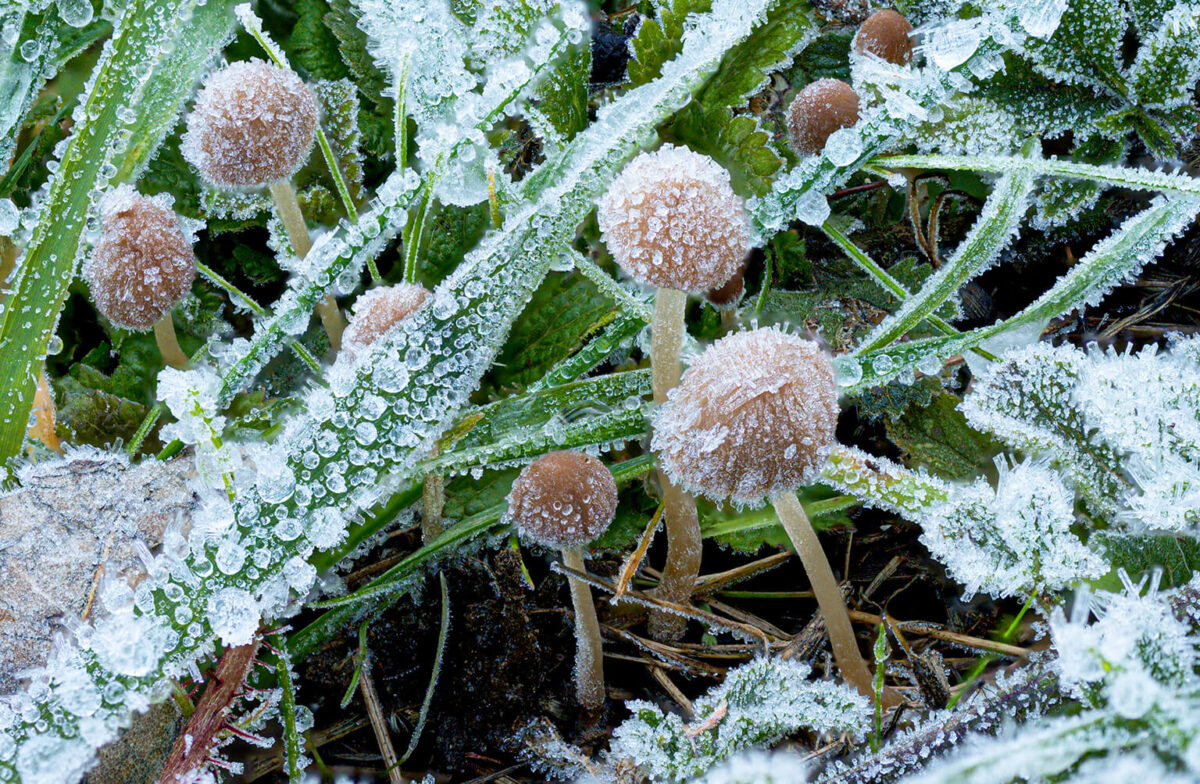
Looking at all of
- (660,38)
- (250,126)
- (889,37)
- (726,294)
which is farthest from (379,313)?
(889,37)

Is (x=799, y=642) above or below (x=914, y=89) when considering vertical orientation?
below

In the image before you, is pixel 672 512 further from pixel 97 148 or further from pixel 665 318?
pixel 97 148

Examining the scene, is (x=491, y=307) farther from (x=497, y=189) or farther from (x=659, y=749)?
(x=659, y=749)

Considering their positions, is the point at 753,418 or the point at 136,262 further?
the point at 136,262

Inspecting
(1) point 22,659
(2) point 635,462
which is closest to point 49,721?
(1) point 22,659

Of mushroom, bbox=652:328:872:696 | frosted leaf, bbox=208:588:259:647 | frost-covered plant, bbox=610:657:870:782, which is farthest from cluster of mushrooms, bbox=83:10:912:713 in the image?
frosted leaf, bbox=208:588:259:647

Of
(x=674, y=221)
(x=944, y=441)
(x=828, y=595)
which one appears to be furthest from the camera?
(x=944, y=441)

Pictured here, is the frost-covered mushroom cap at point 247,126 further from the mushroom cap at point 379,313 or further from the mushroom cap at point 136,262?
the mushroom cap at point 379,313
